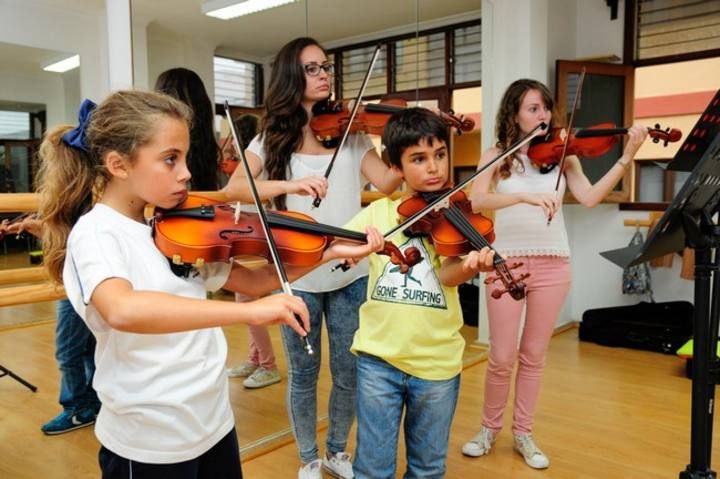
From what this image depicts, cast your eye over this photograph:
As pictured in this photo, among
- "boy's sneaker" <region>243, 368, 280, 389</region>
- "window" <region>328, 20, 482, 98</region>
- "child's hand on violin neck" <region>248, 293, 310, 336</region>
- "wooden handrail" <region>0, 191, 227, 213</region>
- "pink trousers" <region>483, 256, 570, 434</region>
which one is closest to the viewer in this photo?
"child's hand on violin neck" <region>248, 293, 310, 336</region>

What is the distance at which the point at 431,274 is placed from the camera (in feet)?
4.76

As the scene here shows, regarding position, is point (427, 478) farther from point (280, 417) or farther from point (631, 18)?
point (631, 18)

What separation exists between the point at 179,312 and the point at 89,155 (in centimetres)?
45

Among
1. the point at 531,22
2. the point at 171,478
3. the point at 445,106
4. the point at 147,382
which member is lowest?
the point at 171,478

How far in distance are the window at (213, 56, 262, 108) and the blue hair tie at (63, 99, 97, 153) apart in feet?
3.16

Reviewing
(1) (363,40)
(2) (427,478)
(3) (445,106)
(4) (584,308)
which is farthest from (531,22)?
(2) (427,478)

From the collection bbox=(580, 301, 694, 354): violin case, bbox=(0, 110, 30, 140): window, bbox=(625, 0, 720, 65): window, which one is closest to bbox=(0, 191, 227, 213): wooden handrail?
bbox=(0, 110, 30, 140): window

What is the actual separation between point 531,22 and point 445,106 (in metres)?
0.76

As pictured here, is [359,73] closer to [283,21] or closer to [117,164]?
[283,21]

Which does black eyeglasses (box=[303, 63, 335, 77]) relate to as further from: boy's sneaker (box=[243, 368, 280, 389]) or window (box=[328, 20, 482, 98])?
boy's sneaker (box=[243, 368, 280, 389])

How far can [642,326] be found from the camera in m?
3.59

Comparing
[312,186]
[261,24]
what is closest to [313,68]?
[312,186]

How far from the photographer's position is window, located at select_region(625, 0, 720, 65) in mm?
3689

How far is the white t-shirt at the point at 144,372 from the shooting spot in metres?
0.99
